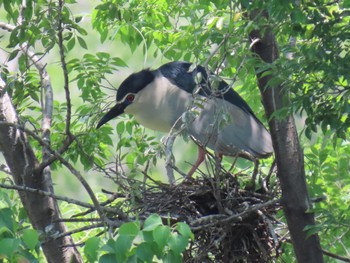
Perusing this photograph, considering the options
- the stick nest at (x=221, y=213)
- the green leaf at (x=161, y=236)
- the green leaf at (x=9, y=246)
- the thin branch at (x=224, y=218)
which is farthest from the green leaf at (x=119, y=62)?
the green leaf at (x=9, y=246)

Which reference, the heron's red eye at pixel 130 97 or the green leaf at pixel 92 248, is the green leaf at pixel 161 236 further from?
the heron's red eye at pixel 130 97

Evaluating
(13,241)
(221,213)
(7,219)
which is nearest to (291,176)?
(221,213)

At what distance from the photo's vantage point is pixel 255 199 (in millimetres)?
5047

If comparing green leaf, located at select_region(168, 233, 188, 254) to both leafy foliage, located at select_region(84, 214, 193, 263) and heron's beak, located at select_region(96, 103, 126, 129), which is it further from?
heron's beak, located at select_region(96, 103, 126, 129)

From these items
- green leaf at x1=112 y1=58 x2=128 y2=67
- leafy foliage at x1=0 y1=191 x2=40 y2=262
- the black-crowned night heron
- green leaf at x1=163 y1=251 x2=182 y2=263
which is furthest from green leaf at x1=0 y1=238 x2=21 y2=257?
the black-crowned night heron

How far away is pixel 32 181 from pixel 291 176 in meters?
1.36

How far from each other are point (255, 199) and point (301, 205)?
0.25 m

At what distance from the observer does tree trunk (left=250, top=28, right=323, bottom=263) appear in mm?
4945

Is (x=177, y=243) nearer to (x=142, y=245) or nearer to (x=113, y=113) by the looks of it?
(x=142, y=245)

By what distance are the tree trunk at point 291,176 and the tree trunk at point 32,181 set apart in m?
1.15

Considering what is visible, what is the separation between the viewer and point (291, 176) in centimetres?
495

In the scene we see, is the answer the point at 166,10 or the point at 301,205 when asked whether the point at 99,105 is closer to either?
the point at 166,10

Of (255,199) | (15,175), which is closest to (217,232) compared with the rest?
(255,199)

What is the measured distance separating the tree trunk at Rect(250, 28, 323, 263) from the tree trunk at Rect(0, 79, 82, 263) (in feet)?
3.79
